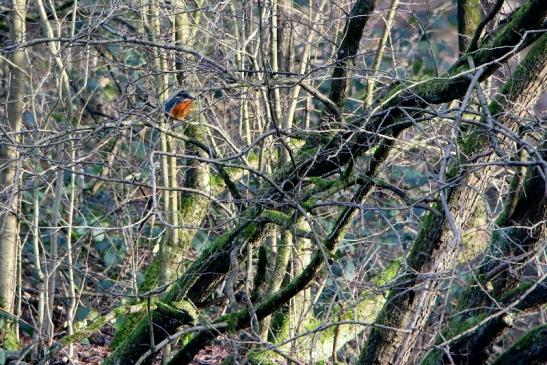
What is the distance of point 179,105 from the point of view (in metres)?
6.23

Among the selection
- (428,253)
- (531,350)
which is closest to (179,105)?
(428,253)

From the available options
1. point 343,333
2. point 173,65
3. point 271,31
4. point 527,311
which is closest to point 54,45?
point 173,65

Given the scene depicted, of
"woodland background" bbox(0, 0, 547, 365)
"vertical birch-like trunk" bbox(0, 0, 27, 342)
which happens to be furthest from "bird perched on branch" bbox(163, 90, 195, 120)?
"vertical birch-like trunk" bbox(0, 0, 27, 342)

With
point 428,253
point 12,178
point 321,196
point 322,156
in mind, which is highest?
point 322,156

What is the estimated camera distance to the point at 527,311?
4.27m

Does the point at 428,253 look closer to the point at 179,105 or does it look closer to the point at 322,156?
the point at 322,156

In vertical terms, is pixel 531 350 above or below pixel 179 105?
below

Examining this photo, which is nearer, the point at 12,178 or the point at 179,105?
the point at 179,105

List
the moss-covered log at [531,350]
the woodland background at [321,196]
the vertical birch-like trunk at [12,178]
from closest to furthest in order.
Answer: the moss-covered log at [531,350] → the woodland background at [321,196] → the vertical birch-like trunk at [12,178]

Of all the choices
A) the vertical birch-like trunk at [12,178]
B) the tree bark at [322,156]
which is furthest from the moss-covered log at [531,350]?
the vertical birch-like trunk at [12,178]

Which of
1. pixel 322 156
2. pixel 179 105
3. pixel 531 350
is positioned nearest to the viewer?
pixel 531 350

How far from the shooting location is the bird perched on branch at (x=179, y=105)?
5884 mm

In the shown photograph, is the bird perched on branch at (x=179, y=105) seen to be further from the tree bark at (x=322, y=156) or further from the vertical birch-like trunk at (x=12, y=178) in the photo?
the vertical birch-like trunk at (x=12, y=178)

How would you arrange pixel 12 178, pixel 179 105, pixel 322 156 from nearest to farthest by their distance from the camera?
pixel 322 156
pixel 179 105
pixel 12 178
